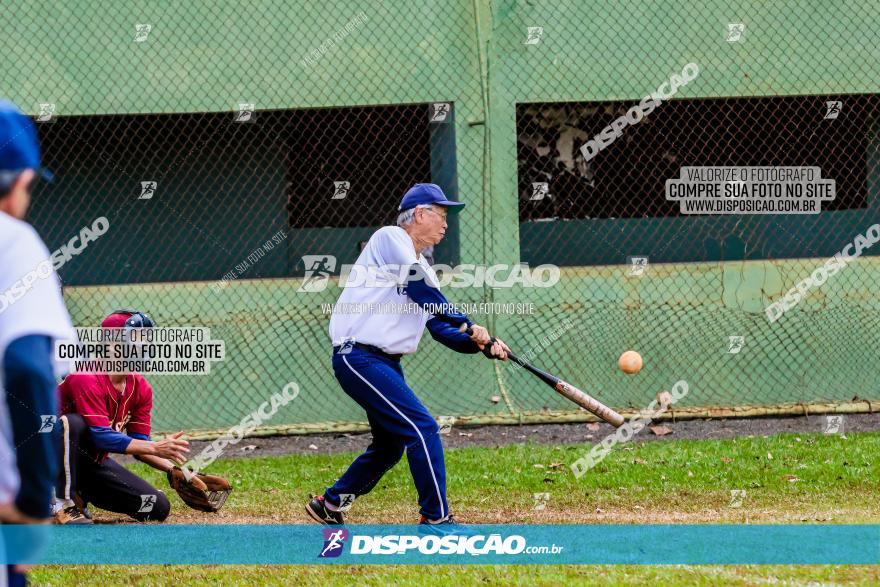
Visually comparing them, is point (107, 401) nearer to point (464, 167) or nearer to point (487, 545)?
point (487, 545)

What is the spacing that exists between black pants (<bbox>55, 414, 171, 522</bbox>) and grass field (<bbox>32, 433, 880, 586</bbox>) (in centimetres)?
26

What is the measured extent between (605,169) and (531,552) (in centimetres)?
670

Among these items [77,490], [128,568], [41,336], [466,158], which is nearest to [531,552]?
[128,568]

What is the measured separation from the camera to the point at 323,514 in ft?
22.0

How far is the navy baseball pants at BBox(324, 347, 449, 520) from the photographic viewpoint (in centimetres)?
611

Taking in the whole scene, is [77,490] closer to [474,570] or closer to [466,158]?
[474,570]

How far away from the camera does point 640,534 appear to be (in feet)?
20.4

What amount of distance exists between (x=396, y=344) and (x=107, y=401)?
1.92 meters

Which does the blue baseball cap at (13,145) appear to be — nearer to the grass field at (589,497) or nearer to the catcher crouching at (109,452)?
the grass field at (589,497)

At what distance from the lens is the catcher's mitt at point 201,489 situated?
22.9 ft

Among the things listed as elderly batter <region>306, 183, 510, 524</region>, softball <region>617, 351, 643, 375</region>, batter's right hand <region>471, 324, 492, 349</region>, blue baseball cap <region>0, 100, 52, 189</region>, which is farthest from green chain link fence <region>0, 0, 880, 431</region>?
blue baseball cap <region>0, 100, 52, 189</region>

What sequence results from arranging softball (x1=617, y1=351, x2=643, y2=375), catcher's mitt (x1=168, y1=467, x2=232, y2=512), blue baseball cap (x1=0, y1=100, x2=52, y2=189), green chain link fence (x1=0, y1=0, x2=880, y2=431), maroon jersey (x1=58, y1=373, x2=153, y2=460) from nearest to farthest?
1. blue baseball cap (x1=0, y1=100, x2=52, y2=189)
2. maroon jersey (x1=58, y1=373, x2=153, y2=460)
3. catcher's mitt (x1=168, y1=467, x2=232, y2=512)
4. softball (x1=617, y1=351, x2=643, y2=375)
5. green chain link fence (x1=0, y1=0, x2=880, y2=431)

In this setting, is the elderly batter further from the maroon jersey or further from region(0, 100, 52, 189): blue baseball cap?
region(0, 100, 52, 189): blue baseball cap

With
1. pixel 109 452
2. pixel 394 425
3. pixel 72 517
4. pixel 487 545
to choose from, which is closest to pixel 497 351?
pixel 394 425
